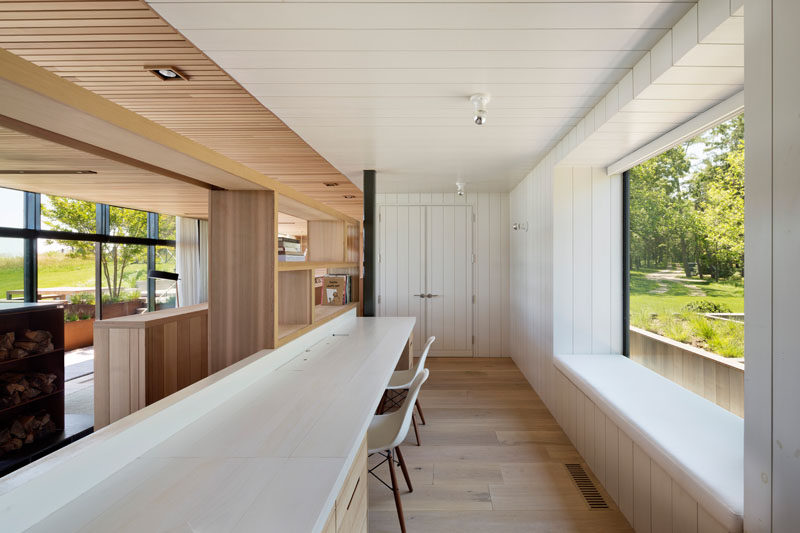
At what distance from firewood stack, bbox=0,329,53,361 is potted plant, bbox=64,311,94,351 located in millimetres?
2710

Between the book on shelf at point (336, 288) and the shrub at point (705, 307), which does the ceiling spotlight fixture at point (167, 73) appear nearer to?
the book on shelf at point (336, 288)

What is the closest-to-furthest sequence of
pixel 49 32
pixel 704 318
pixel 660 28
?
pixel 660 28, pixel 49 32, pixel 704 318

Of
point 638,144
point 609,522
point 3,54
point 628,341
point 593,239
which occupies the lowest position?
point 609,522

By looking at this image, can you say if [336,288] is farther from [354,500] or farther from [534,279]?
[354,500]

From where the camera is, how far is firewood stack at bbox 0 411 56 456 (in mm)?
→ 2971

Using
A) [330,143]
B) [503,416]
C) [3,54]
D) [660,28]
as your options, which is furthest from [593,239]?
[3,54]

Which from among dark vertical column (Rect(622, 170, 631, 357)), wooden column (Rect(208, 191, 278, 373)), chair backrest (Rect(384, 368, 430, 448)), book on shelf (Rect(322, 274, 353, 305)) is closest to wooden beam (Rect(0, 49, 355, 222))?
wooden column (Rect(208, 191, 278, 373))

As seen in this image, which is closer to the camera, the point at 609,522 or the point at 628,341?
the point at 609,522

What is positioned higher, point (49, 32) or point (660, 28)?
point (49, 32)

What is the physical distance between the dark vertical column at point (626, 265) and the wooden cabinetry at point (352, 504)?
106 inches

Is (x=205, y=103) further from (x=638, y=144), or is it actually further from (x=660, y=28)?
(x=638, y=144)

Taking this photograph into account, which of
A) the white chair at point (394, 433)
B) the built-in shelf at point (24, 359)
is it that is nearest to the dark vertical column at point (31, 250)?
the built-in shelf at point (24, 359)

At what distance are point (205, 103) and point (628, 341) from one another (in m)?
3.70

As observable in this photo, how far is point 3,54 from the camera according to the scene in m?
0.81
